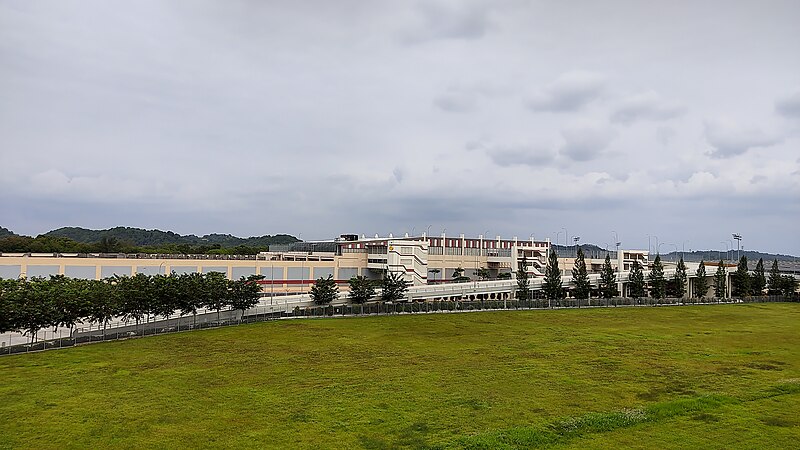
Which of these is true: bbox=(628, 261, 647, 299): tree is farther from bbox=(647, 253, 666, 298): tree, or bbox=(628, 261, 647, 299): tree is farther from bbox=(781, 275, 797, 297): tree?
bbox=(781, 275, 797, 297): tree

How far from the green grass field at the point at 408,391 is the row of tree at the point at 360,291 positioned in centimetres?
1314

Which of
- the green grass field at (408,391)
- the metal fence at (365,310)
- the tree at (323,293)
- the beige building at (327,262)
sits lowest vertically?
the green grass field at (408,391)

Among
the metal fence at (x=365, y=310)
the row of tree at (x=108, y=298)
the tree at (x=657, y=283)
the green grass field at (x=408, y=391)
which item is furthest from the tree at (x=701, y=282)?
the row of tree at (x=108, y=298)

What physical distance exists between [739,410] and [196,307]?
4555 cm

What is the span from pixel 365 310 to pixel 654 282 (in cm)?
4462

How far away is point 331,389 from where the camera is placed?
31.0 m

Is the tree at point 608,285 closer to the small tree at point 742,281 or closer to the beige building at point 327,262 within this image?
the beige building at point 327,262

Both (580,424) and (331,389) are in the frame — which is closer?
(580,424)

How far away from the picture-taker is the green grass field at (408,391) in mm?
23297

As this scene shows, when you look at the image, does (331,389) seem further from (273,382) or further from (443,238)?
(443,238)

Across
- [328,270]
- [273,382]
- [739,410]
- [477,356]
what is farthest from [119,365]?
[328,270]

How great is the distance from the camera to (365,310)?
64500mm

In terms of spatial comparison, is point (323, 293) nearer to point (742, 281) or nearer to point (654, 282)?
point (654, 282)

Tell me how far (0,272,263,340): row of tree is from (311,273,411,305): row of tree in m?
7.79
